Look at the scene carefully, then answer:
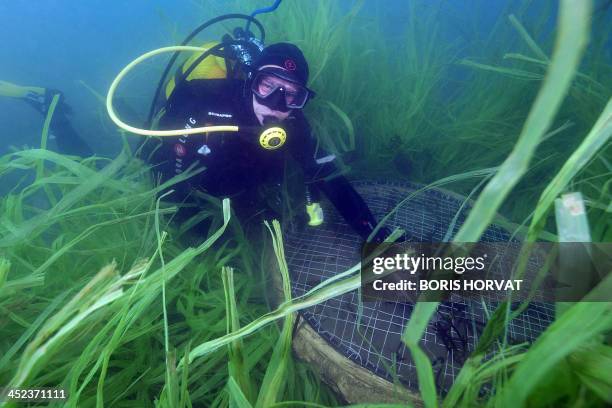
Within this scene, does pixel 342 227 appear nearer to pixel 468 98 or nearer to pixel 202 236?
pixel 202 236

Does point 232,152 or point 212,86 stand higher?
point 212,86

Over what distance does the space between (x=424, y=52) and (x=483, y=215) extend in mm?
3561

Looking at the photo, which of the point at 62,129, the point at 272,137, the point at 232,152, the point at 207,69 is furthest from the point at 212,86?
the point at 62,129

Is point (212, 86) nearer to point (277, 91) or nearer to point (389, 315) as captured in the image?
point (277, 91)

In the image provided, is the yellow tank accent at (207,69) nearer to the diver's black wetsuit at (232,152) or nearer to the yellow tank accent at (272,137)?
the diver's black wetsuit at (232,152)

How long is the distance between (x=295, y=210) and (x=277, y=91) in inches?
39.6

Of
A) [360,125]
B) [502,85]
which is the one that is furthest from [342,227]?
[502,85]

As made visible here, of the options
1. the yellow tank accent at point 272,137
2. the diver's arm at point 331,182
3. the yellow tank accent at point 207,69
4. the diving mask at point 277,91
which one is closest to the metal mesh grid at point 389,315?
the diver's arm at point 331,182

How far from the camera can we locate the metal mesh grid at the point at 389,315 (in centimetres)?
167

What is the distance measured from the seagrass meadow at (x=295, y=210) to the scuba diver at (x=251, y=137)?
23 cm

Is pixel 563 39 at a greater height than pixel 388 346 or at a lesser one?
greater

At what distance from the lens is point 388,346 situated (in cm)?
175

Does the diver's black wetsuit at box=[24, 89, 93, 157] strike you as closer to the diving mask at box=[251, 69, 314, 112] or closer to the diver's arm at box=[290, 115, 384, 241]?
the diving mask at box=[251, 69, 314, 112]

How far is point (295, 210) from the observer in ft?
9.43
